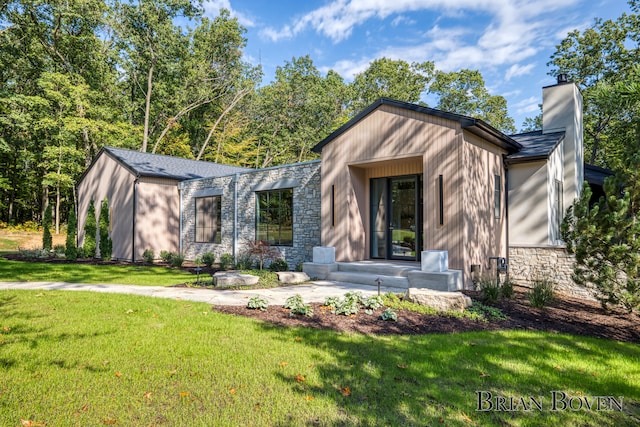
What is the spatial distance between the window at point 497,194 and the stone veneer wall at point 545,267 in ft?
3.92

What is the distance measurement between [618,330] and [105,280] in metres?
10.8

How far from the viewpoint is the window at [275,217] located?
454 inches

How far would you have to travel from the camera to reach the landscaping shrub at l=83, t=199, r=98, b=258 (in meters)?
14.8

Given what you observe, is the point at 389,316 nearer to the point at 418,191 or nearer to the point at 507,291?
the point at 507,291

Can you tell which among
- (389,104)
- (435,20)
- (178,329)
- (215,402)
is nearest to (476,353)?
(215,402)

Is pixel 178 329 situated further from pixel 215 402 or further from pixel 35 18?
pixel 35 18

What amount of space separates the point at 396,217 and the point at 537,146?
4485 mm

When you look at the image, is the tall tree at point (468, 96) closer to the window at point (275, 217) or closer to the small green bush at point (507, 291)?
the window at point (275, 217)

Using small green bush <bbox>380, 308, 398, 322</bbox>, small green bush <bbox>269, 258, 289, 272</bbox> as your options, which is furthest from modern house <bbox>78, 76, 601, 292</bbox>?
small green bush <bbox>380, 308, 398, 322</bbox>

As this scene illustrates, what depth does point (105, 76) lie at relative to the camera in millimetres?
23594

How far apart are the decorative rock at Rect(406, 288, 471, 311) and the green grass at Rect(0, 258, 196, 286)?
6.01 meters

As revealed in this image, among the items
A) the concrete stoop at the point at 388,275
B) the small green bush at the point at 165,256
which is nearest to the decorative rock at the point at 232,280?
the concrete stoop at the point at 388,275

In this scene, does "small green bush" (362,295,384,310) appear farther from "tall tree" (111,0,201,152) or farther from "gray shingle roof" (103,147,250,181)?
"tall tree" (111,0,201,152)

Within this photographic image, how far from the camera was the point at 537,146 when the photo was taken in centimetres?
990
